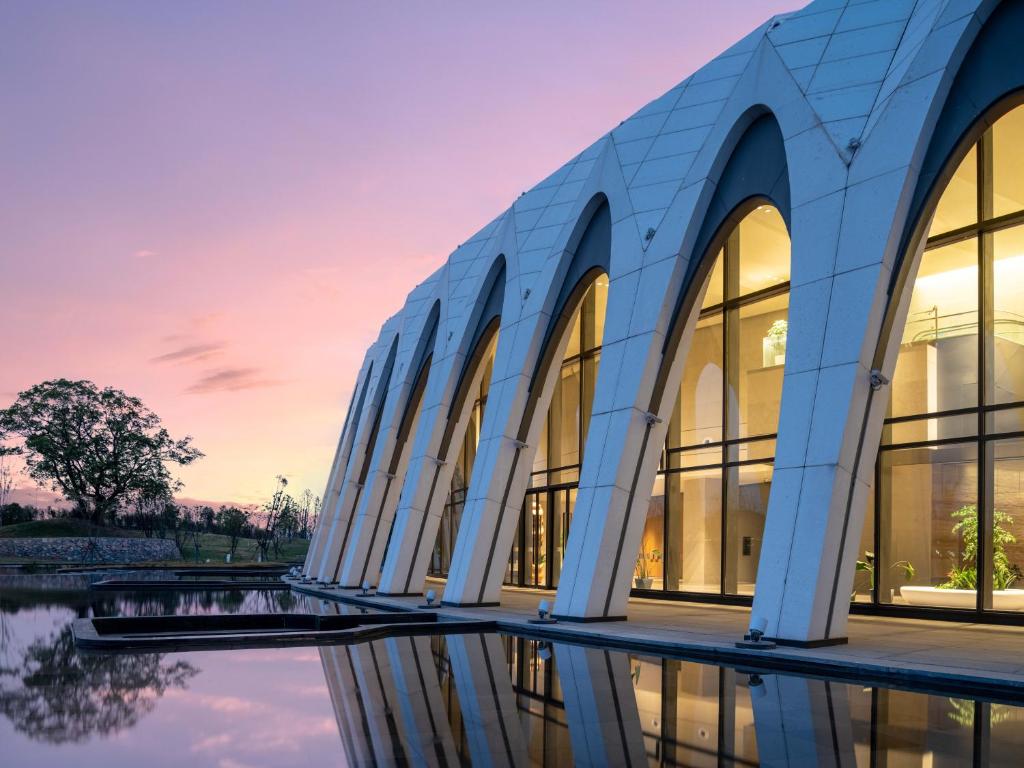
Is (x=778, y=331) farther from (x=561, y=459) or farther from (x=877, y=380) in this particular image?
(x=561, y=459)

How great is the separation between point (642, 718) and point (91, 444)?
73081 millimetres

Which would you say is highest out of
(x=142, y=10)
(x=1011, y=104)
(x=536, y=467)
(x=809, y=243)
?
(x=142, y=10)

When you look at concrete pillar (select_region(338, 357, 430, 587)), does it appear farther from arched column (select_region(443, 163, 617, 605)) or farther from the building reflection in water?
the building reflection in water

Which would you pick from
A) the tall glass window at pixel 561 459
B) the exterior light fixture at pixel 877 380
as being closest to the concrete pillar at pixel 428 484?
the tall glass window at pixel 561 459

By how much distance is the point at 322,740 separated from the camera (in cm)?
707

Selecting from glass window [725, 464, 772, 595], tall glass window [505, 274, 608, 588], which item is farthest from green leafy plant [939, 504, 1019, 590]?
tall glass window [505, 274, 608, 588]

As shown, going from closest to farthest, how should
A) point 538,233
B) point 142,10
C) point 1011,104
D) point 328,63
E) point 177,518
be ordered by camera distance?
1. point 1011,104
2. point 538,233
3. point 142,10
4. point 328,63
5. point 177,518

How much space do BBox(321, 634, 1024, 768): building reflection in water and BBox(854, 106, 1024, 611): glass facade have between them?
8.82m

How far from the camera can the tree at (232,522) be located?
297 ft

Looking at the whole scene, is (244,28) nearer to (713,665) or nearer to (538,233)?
(538,233)

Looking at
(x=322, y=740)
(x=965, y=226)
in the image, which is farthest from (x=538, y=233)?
(x=322, y=740)

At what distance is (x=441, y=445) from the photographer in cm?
2634

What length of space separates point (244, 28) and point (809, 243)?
20039 millimetres

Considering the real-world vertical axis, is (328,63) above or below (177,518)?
above
